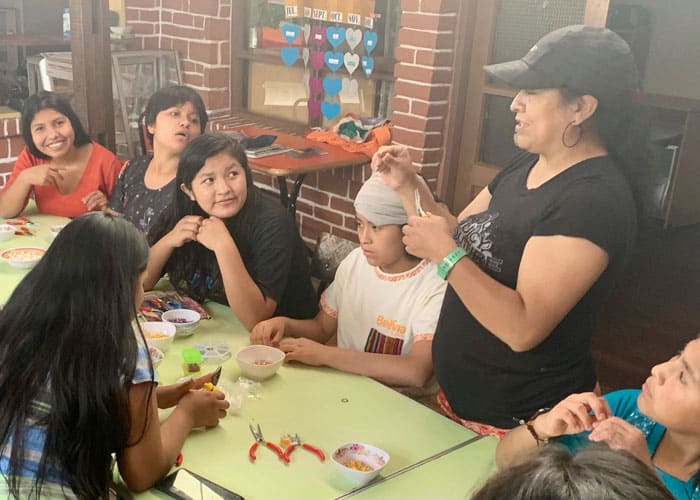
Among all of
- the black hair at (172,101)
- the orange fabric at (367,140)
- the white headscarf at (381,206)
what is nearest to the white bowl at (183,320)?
the white headscarf at (381,206)

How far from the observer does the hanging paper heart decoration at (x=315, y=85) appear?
391cm

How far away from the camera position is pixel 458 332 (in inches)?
63.8

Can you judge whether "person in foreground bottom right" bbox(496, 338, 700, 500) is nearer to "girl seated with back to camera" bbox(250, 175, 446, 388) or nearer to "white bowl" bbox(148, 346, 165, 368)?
"girl seated with back to camera" bbox(250, 175, 446, 388)

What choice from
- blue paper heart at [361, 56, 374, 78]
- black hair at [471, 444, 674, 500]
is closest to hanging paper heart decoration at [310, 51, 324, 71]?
blue paper heart at [361, 56, 374, 78]

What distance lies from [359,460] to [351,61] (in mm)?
2694

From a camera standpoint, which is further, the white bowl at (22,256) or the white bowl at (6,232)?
the white bowl at (6,232)

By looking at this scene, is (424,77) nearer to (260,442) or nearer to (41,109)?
(41,109)

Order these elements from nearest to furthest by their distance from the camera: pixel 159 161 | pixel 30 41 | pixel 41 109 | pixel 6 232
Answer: pixel 6 232 < pixel 159 161 < pixel 41 109 < pixel 30 41

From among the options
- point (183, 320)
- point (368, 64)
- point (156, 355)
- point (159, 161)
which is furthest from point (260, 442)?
point (368, 64)

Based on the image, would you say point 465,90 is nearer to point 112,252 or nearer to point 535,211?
point 535,211

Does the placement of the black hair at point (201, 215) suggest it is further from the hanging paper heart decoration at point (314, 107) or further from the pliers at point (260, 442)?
the hanging paper heart decoration at point (314, 107)

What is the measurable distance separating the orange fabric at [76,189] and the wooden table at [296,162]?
0.60 metres

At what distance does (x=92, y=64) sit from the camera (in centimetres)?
316

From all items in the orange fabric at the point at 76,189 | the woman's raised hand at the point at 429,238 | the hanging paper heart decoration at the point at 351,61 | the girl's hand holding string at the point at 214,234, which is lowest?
the orange fabric at the point at 76,189
